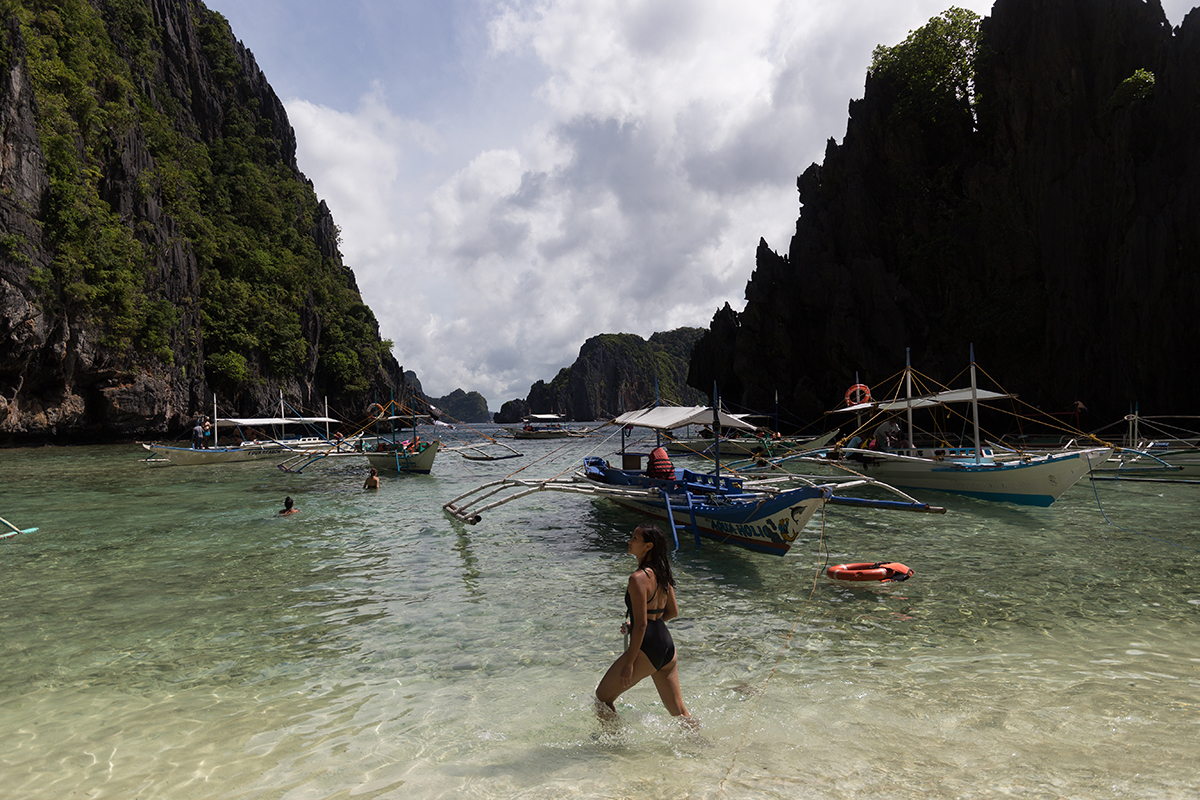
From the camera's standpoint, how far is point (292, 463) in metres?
34.0

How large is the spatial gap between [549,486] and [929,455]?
1476 cm

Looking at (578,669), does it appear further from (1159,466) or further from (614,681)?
(1159,466)

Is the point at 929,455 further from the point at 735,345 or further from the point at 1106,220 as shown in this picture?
the point at 735,345

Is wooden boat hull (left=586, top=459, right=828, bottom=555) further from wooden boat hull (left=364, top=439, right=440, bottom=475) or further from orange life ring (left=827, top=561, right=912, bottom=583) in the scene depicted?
wooden boat hull (left=364, top=439, right=440, bottom=475)

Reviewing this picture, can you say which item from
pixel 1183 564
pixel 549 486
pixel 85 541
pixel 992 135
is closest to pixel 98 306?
pixel 85 541

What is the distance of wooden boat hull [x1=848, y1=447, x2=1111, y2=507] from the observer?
16.6 metres

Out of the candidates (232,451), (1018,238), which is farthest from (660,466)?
(1018,238)

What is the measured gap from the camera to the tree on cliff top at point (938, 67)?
Answer: 56219 mm

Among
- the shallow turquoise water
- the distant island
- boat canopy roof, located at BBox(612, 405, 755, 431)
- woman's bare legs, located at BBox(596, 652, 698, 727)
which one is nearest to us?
the shallow turquoise water

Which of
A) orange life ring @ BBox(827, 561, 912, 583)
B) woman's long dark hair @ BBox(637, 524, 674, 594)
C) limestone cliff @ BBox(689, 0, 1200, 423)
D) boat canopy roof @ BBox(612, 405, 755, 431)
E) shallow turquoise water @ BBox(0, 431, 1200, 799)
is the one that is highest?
limestone cliff @ BBox(689, 0, 1200, 423)

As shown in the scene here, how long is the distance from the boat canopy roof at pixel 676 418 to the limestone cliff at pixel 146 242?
41.6 metres

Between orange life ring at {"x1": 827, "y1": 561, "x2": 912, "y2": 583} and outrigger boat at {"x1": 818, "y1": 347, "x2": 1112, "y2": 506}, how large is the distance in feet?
19.1

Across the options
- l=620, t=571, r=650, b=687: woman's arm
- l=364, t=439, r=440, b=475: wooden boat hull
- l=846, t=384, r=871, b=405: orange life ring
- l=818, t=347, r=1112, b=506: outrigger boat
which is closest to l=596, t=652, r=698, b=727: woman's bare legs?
l=620, t=571, r=650, b=687: woman's arm

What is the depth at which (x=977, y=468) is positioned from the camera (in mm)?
18531
